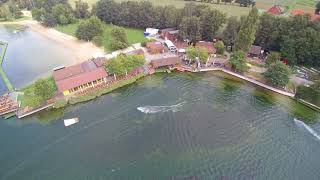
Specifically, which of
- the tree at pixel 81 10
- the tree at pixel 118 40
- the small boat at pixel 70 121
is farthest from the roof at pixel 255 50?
the tree at pixel 81 10

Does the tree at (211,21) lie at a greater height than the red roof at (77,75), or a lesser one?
greater

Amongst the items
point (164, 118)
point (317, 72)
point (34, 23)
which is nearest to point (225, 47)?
point (317, 72)

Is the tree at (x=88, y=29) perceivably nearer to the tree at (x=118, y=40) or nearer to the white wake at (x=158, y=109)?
the tree at (x=118, y=40)

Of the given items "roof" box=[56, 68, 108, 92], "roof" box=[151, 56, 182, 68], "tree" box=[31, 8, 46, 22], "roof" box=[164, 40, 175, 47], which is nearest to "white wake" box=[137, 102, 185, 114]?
"roof" box=[56, 68, 108, 92]

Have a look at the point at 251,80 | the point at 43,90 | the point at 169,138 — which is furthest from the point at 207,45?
the point at 43,90

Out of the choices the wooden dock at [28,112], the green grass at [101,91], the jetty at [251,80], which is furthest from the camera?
the jetty at [251,80]

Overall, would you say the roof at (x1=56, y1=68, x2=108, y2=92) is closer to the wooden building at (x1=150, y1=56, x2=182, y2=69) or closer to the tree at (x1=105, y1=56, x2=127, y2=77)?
the tree at (x1=105, y1=56, x2=127, y2=77)

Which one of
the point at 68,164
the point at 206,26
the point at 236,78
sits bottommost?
the point at 68,164

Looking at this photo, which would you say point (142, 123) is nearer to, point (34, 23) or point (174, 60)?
point (174, 60)
